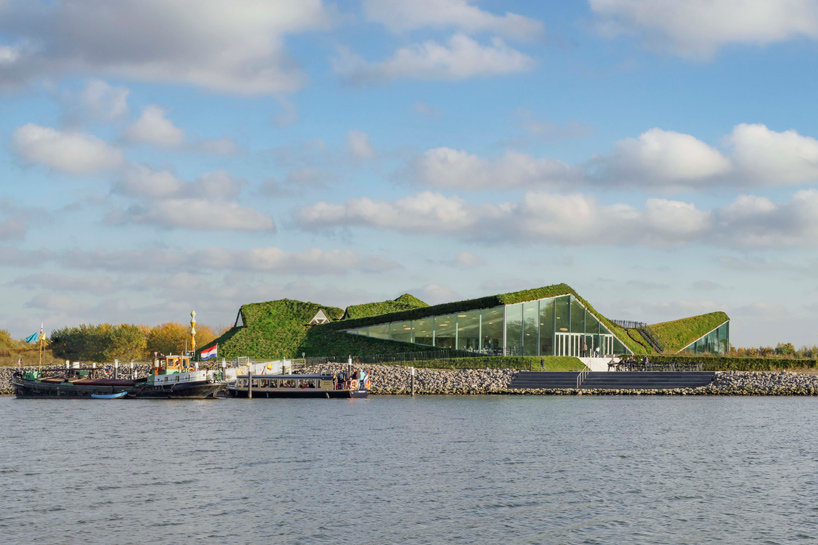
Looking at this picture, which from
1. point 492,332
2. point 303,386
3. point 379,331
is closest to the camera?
point 303,386

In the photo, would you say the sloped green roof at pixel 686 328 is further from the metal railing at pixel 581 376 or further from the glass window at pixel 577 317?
the metal railing at pixel 581 376

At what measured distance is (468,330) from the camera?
2923 inches

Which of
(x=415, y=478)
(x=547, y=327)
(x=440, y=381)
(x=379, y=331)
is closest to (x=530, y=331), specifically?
(x=547, y=327)

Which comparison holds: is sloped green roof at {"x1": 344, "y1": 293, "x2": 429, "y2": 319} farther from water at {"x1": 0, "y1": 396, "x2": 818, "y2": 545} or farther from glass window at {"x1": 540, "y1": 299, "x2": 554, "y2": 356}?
water at {"x1": 0, "y1": 396, "x2": 818, "y2": 545}

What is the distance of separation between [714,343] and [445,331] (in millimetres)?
32202

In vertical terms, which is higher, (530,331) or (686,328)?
(686,328)

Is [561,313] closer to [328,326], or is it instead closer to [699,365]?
[699,365]

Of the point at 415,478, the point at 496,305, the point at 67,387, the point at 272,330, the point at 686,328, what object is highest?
the point at 496,305

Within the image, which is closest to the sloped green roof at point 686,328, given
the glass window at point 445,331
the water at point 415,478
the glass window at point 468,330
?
the glass window at point 468,330

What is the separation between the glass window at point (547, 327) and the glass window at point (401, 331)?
11966 mm

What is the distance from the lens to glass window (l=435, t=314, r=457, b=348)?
7481 cm

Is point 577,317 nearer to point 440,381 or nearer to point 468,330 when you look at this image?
point 468,330

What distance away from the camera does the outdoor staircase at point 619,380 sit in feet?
209

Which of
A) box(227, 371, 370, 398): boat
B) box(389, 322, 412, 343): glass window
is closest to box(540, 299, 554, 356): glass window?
box(389, 322, 412, 343): glass window
